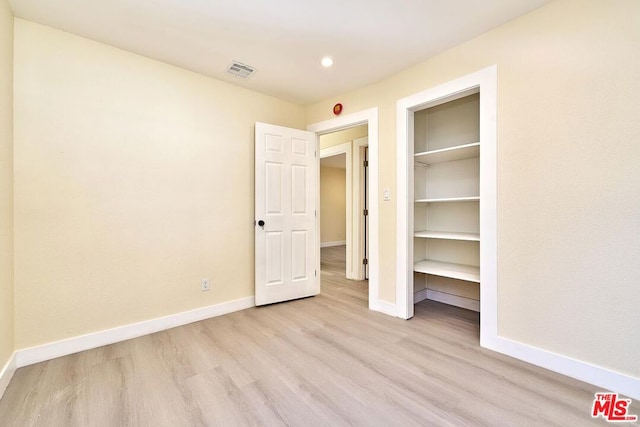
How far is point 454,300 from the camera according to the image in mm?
3100

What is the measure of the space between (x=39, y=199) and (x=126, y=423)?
5.55 ft

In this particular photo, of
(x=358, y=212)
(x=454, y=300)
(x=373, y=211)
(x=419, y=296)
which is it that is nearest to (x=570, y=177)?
(x=373, y=211)

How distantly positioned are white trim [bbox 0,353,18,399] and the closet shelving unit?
126 inches

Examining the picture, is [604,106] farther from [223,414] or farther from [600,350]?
[223,414]

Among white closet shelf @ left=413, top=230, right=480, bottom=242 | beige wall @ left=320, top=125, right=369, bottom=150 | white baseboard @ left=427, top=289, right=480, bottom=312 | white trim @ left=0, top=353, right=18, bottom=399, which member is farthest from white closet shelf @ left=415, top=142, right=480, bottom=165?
white trim @ left=0, top=353, right=18, bottom=399

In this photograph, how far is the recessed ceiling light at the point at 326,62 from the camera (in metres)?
2.39

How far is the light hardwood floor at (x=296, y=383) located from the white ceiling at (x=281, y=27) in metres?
2.47

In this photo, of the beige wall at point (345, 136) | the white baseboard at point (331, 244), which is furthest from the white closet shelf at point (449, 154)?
the white baseboard at point (331, 244)

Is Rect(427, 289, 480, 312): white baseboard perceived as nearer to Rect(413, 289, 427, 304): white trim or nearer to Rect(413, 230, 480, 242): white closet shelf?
Rect(413, 289, 427, 304): white trim

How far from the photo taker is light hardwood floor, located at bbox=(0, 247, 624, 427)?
4.58ft

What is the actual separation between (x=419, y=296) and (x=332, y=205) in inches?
218

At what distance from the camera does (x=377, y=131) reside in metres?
2.83

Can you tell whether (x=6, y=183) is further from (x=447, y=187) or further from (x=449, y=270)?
(x=447, y=187)

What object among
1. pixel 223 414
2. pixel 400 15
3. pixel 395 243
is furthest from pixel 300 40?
pixel 223 414
